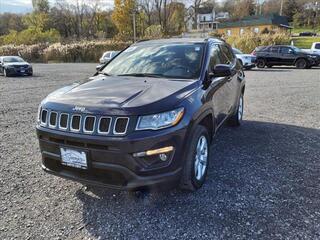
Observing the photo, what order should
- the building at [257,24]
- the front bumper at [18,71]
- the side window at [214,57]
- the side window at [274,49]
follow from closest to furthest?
the side window at [214,57] < the front bumper at [18,71] < the side window at [274,49] < the building at [257,24]

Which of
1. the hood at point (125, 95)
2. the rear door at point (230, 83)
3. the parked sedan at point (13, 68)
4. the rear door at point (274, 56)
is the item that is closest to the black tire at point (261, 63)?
the rear door at point (274, 56)

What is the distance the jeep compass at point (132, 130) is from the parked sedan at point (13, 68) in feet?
60.1

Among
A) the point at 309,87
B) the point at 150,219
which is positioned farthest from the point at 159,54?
the point at 309,87

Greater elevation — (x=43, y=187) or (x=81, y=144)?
(x=81, y=144)

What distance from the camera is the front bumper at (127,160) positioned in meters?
2.75

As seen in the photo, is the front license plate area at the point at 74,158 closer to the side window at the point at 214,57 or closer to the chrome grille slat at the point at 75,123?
the chrome grille slat at the point at 75,123

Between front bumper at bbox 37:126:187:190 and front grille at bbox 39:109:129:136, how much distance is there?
0.18 feet

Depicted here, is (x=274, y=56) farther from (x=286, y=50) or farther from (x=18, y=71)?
(x=18, y=71)

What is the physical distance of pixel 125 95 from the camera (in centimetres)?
307

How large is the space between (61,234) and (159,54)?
8.68 ft

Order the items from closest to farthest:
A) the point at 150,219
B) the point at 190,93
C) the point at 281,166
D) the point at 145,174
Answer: the point at 145,174
the point at 150,219
the point at 190,93
the point at 281,166

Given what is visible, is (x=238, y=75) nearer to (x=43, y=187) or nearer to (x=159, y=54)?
(x=159, y=54)

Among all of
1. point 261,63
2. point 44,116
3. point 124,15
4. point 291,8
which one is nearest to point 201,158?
point 44,116

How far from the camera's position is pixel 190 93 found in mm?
3270
